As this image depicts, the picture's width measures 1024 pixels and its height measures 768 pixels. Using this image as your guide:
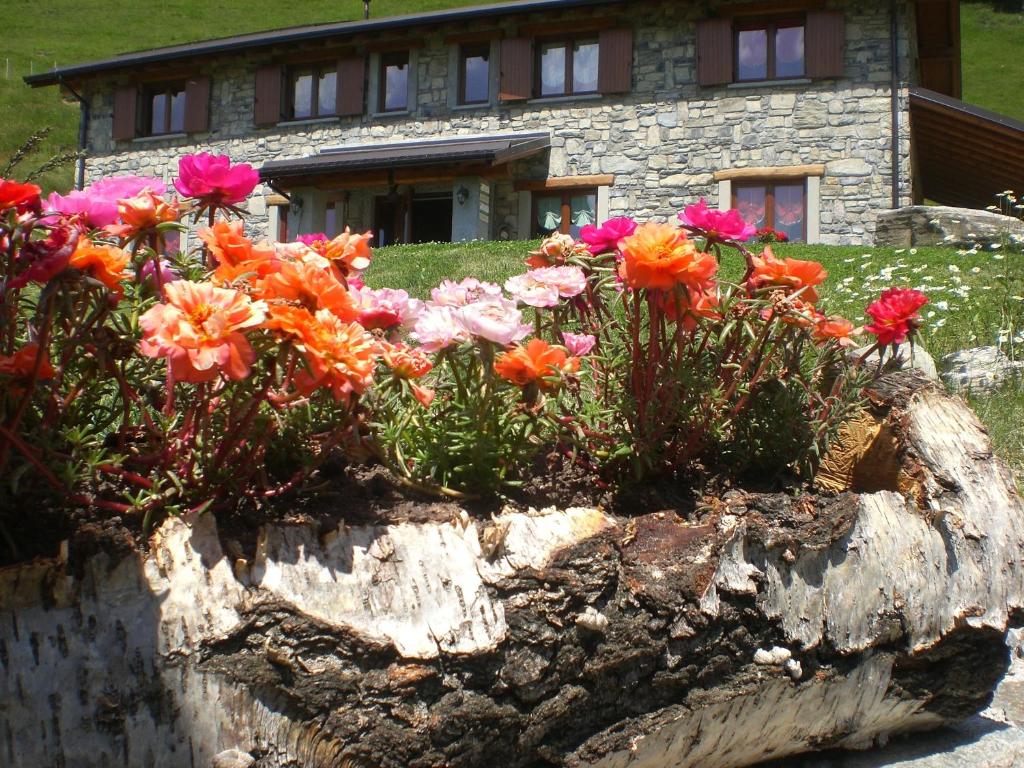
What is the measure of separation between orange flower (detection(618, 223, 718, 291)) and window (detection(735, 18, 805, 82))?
1349cm

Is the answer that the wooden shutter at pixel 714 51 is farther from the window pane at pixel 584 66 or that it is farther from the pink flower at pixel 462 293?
the pink flower at pixel 462 293

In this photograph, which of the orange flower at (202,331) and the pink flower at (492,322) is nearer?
the orange flower at (202,331)

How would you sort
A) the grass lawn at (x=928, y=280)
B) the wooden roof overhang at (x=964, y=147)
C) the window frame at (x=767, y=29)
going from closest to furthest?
the grass lawn at (x=928, y=280)
the wooden roof overhang at (x=964, y=147)
the window frame at (x=767, y=29)

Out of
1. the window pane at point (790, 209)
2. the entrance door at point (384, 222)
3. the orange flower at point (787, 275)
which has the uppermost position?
the entrance door at point (384, 222)

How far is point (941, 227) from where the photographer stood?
11.5m

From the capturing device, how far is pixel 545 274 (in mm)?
1752

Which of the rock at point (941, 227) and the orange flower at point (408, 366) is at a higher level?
the rock at point (941, 227)

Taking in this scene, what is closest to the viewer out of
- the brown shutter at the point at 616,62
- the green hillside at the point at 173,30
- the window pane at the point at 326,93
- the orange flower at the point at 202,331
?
the orange flower at the point at 202,331

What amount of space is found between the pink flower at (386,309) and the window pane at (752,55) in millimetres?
13624

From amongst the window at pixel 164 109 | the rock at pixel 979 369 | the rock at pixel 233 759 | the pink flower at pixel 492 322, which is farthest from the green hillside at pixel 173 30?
the rock at pixel 233 759

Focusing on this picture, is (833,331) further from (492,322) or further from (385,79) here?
(385,79)

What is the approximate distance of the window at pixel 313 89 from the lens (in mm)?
16094

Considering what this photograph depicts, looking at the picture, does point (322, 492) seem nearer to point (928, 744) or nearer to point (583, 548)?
point (583, 548)

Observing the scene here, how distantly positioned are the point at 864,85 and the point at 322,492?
45.7 ft
